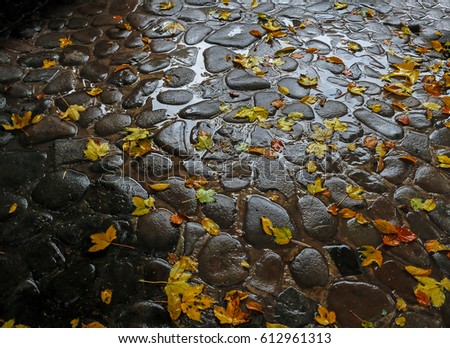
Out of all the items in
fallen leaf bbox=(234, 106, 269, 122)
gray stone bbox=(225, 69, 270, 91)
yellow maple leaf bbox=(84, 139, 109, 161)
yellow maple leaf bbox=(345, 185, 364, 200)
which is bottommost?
yellow maple leaf bbox=(345, 185, 364, 200)

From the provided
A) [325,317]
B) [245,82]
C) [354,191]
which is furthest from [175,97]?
[325,317]

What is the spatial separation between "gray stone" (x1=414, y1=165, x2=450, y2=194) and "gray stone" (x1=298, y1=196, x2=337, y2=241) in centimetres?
81

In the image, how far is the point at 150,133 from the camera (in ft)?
9.84

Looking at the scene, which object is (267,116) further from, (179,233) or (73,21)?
(73,21)

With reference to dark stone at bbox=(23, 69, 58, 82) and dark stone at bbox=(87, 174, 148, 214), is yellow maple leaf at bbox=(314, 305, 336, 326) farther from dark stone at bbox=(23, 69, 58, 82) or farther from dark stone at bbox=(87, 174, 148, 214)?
Answer: dark stone at bbox=(23, 69, 58, 82)

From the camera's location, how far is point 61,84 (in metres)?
3.48

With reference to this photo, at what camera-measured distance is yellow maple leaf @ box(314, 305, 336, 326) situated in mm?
2004

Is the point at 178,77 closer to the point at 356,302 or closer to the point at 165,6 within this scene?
the point at 165,6

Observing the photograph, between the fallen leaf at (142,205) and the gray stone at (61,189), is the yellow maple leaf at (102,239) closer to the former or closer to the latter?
the fallen leaf at (142,205)

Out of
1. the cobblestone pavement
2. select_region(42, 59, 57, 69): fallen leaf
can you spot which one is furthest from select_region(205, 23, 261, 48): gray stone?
select_region(42, 59, 57, 69): fallen leaf

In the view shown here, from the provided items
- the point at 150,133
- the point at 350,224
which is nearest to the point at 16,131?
the point at 150,133

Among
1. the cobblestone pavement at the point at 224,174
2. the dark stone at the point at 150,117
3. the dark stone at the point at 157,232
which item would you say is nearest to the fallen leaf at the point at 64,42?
the cobblestone pavement at the point at 224,174

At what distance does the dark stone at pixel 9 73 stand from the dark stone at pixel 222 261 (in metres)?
2.74

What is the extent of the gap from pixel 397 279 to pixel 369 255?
207 millimetres
